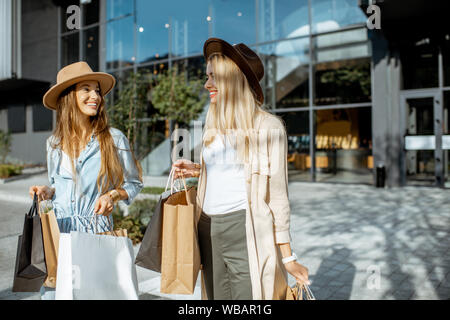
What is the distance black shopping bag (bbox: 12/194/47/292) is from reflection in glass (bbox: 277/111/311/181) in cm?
1183

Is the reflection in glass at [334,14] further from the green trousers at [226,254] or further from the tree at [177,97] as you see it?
the green trousers at [226,254]

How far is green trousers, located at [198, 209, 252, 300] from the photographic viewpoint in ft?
6.11

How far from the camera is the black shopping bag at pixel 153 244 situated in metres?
1.81

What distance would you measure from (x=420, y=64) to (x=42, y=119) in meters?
17.2

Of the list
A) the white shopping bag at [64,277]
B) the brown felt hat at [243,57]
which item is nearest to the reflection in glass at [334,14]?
the brown felt hat at [243,57]

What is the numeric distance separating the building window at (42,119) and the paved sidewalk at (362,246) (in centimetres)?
1495

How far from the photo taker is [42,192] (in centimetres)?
206

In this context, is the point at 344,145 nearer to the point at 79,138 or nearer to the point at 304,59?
the point at 304,59

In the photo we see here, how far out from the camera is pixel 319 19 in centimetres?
1296

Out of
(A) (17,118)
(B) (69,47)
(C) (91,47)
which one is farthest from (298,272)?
(A) (17,118)

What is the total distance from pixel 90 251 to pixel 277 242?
0.81m

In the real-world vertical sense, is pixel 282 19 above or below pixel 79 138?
above

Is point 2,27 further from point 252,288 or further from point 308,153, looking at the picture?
point 252,288
